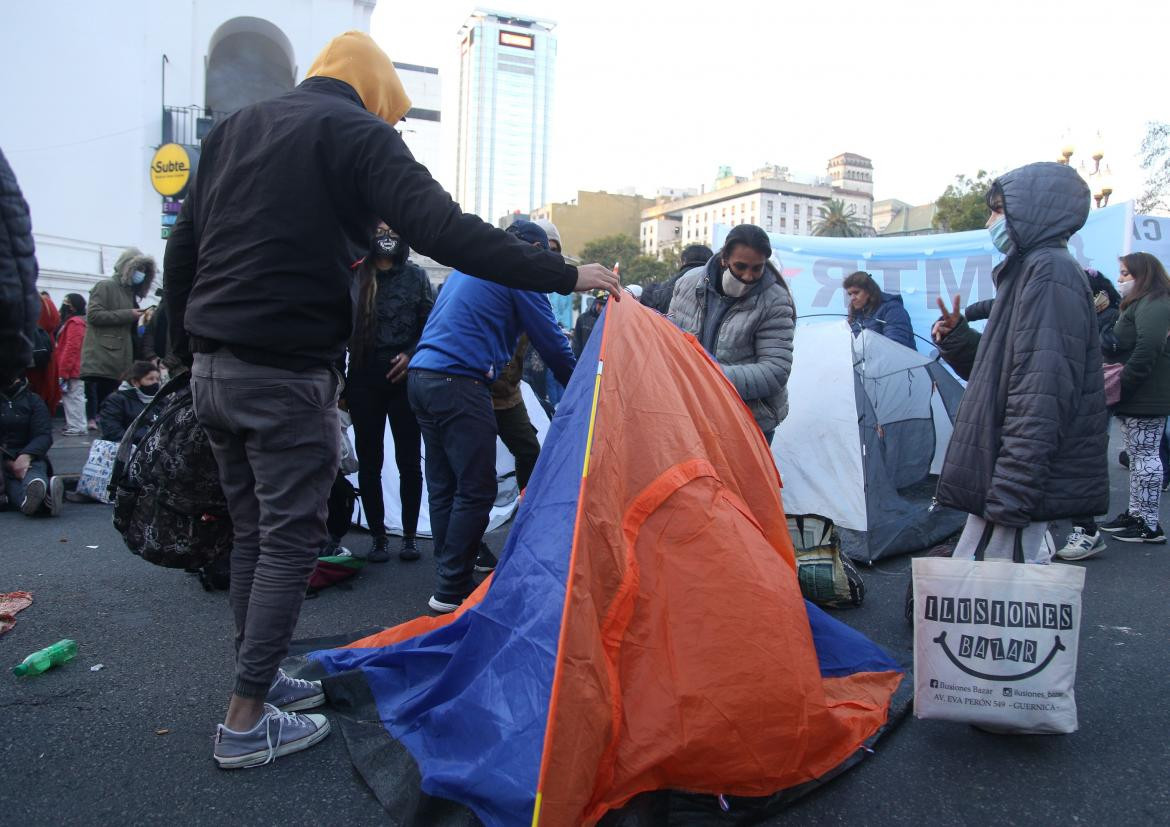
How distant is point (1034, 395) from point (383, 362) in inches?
113

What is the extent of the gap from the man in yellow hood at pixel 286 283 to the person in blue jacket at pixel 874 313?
435 centimetres

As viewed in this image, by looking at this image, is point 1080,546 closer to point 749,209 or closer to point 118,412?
point 118,412

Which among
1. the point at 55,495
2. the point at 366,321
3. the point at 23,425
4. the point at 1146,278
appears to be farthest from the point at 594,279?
the point at 23,425

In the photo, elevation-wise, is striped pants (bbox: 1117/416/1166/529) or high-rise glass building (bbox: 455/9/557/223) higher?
high-rise glass building (bbox: 455/9/557/223)

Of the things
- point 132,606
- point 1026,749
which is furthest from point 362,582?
point 1026,749

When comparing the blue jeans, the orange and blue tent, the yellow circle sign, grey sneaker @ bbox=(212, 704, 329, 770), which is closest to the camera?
the orange and blue tent

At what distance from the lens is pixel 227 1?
21.1m

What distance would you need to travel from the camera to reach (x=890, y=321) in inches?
241

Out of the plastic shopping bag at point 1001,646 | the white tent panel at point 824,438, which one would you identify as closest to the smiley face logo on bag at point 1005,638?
the plastic shopping bag at point 1001,646

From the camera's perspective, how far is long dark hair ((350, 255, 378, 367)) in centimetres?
392

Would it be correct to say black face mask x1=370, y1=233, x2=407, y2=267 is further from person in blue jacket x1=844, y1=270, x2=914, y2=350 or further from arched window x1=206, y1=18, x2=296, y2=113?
arched window x1=206, y1=18, x2=296, y2=113

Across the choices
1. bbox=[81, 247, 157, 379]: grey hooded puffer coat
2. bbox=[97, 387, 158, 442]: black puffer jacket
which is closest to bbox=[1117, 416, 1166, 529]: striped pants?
bbox=[97, 387, 158, 442]: black puffer jacket

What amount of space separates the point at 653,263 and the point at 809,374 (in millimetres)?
64133

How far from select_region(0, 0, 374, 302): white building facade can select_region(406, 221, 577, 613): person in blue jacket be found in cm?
1459
